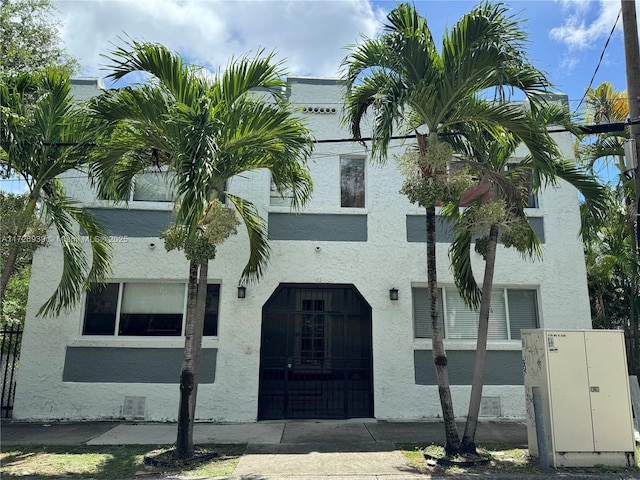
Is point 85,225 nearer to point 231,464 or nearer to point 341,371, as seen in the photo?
point 231,464

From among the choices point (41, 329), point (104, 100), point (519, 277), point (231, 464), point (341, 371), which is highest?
point (104, 100)

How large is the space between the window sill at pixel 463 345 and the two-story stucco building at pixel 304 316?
0.02 meters

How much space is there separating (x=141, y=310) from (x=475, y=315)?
23.5 ft

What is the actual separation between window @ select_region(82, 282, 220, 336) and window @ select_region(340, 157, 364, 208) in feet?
11.4

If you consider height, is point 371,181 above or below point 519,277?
above

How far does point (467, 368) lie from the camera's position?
9.92 m

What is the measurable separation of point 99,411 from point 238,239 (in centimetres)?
437

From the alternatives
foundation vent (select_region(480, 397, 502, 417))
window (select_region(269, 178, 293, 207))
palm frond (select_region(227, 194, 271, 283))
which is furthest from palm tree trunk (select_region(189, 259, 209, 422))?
foundation vent (select_region(480, 397, 502, 417))

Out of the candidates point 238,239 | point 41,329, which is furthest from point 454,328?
point 41,329

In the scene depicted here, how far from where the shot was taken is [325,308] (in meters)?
10.2

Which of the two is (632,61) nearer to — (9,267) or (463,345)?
(463,345)

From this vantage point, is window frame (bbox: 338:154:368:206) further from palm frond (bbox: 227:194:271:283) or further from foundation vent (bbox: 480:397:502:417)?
foundation vent (bbox: 480:397:502:417)

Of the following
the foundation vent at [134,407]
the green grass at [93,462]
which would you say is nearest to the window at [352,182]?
the green grass at [93,462]

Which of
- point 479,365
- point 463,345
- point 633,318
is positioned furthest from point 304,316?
point 633,318
